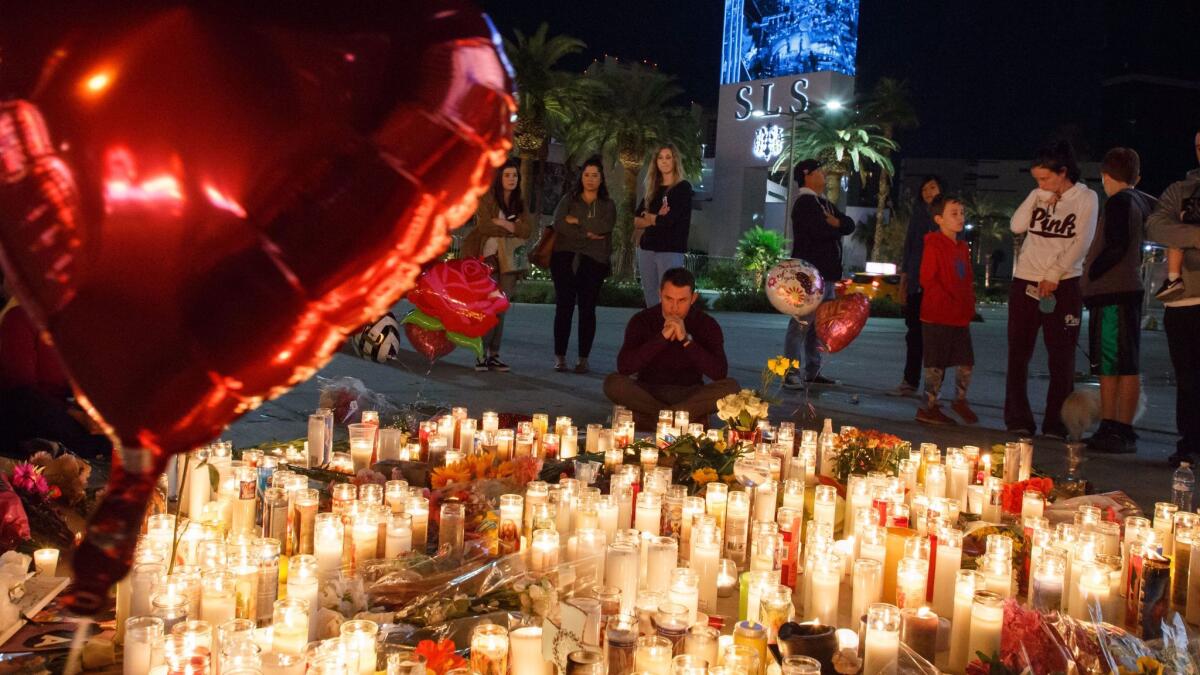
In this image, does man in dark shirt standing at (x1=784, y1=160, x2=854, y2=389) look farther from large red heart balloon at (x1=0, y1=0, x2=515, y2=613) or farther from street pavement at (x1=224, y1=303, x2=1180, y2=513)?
large red heart balloon at (x1=0, y1=0, x2=515, y2=613)

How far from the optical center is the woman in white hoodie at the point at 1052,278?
20.9 ft

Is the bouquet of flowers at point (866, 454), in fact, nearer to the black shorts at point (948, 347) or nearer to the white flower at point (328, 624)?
the black shorts at point (948, 347)

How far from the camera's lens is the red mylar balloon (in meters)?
7.16

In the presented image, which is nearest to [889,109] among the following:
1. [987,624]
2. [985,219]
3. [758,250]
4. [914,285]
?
[758,250]

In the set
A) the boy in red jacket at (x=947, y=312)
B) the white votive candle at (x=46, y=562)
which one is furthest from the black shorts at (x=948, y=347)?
the white votive candle at (x=46, y=562)

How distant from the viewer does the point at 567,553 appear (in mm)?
3109

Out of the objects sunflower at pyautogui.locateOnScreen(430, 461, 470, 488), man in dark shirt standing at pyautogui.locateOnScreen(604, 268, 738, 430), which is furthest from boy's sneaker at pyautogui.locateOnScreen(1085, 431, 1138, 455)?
sunflower at pyautogui.locateOnScreen(430, 461, 470, 488)

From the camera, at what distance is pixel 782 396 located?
25.4 ft

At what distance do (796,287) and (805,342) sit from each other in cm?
73

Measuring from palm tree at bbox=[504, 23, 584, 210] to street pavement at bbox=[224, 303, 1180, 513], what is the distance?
40.0ft

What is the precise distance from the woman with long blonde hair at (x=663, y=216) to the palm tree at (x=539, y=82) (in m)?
15.8

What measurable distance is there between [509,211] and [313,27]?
7.09 metres

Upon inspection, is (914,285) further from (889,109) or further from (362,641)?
(889,109)

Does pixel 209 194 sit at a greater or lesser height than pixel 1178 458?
greater
